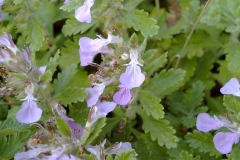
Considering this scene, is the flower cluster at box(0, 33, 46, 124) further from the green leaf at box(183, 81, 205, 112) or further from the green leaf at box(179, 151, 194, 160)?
the green leaf at box(183, 81, 205, 112)

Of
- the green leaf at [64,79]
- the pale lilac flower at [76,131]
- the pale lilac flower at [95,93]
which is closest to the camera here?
the pale lilac flower at [76,131]

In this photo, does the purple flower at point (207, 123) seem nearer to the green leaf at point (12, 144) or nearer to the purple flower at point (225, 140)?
the purple flower at point (225, 140)

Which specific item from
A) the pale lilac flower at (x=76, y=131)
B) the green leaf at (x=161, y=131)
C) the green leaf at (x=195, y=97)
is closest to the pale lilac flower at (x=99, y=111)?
the pale lilac flower at (x=76, y=131)

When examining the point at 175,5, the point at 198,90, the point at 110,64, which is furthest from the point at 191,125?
the point at 175,5

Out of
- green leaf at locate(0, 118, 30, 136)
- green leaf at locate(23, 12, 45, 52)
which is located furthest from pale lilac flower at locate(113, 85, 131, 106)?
green leaf at locate(23, 12, 45, 52)

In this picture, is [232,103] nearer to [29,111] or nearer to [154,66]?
[154,66]

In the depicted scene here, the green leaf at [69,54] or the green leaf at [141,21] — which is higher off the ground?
the green leaf at [141,21]

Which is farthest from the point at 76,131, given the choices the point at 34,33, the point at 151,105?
the point at 34,33

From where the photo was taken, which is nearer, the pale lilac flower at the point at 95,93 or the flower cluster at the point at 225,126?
the flower cluster at the point at 225,126
